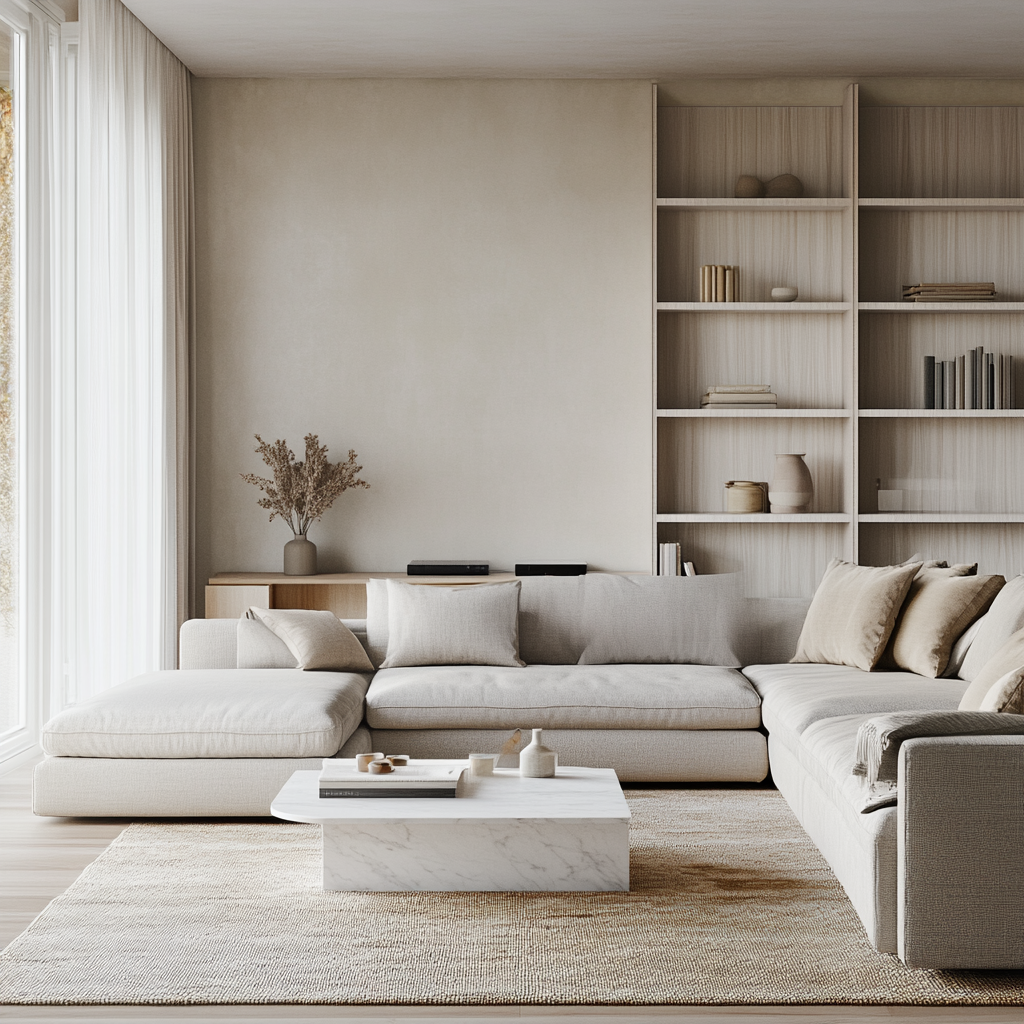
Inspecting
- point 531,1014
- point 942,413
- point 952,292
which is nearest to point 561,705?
point 531,1014

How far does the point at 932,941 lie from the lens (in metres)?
2.24

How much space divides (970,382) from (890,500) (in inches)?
26.4

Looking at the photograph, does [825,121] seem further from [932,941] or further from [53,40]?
[932,941]

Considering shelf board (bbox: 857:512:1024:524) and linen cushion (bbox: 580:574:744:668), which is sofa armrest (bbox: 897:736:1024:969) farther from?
shelf board (bbox: 857:512:1024:524)

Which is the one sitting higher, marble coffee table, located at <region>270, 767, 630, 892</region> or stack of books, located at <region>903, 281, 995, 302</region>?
stack of books, located at <region>903, 281, 995, 302</region>

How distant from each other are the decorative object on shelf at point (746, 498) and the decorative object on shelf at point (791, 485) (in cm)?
7

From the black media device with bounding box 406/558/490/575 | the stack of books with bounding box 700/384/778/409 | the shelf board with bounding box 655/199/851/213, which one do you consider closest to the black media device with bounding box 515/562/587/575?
the black media device with bounding box 406/558/490/575

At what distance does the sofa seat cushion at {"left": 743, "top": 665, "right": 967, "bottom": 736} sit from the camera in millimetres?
3332

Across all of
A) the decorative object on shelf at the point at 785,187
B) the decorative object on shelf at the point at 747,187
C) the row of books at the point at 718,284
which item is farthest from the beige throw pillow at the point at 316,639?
the decorative object on shelf at the point at 785,187

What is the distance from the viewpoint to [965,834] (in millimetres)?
2221

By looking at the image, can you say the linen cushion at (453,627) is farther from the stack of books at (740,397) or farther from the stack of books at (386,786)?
the stack of books at (740,397)

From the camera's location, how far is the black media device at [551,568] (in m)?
5.23

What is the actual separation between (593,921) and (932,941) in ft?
2.43

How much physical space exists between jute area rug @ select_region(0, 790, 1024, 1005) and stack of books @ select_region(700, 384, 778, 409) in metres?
2.64
